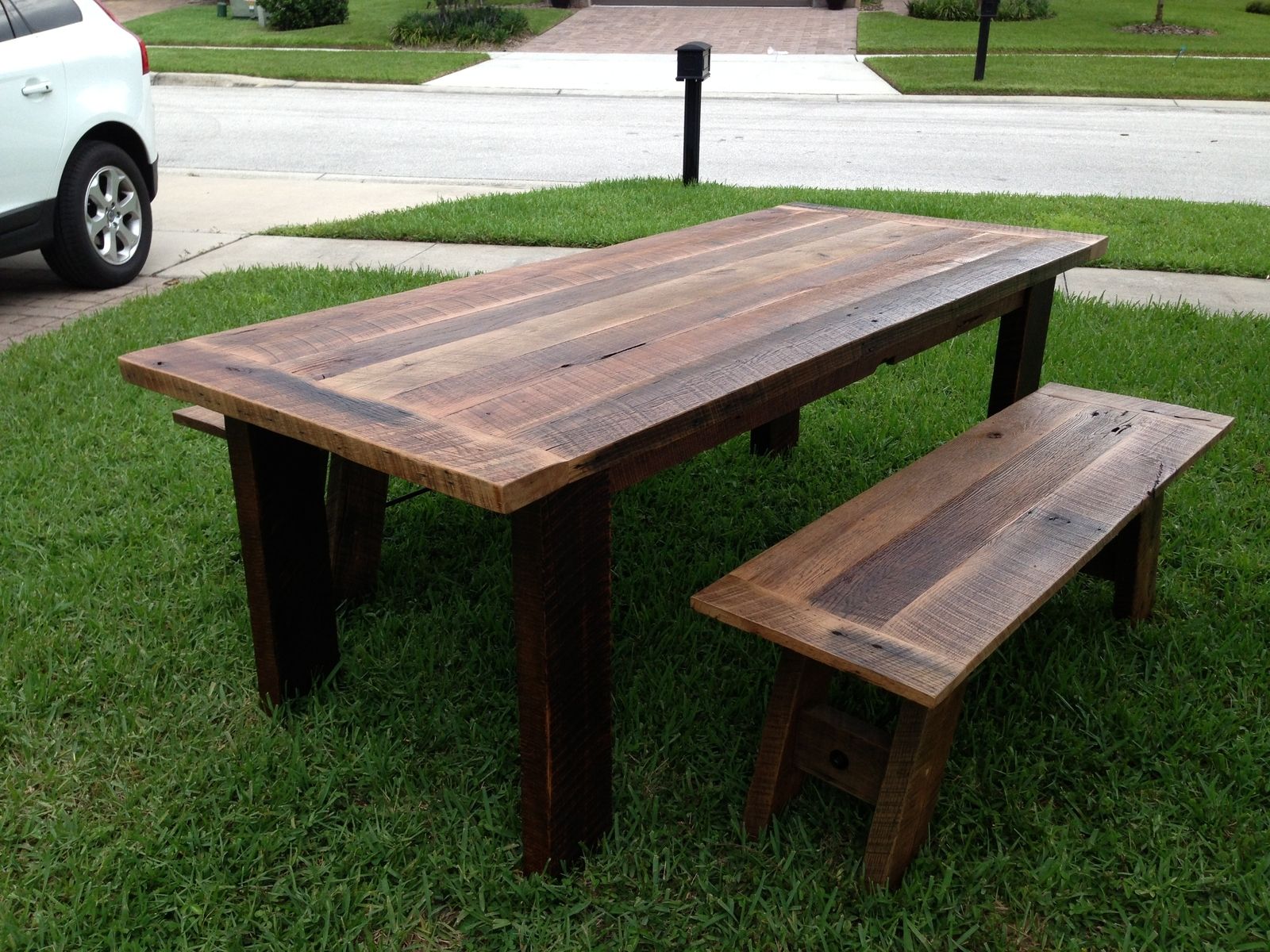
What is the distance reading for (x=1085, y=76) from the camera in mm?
15297

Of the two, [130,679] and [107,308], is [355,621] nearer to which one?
[130,679]

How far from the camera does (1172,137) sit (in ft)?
38.3

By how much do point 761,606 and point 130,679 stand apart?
172 cm

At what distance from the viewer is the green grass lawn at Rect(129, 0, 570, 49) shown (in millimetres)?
19312

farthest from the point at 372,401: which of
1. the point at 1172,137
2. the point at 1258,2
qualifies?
the point at 1258,2

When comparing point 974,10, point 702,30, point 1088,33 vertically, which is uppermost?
point 974,10

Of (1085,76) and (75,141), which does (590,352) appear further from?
(1085,76)

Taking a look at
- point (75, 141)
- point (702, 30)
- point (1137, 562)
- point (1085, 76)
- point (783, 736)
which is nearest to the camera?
point (783, 736)

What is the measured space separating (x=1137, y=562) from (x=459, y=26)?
64.2 feet

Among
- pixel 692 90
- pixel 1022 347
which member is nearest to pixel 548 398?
pixel 1022 347

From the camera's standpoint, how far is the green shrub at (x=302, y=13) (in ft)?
69.0

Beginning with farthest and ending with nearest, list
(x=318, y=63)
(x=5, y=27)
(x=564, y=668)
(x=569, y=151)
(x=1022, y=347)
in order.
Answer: (x=318, y=63), (x=569, y=151), (x=5, y=27), (x=1022, y=347), (x=564, y=668)

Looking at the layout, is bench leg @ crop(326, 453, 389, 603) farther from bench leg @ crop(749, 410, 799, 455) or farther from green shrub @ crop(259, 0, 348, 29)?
green shrub @ crop(259, 0, 348, 29)

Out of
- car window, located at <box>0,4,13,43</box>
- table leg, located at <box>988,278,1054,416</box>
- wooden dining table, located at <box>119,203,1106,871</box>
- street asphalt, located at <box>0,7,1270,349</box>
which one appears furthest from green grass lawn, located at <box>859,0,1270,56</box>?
wooden dining table, located at <box>119,203,1106,871</box>
